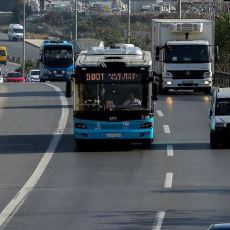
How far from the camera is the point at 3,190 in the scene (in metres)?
21.4

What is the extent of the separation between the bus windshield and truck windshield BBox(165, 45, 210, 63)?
22.9 m

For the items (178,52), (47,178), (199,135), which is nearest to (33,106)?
(178,52)

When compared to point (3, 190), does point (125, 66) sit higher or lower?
higher

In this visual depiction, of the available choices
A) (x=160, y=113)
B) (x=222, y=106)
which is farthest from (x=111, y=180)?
(x=160, y=113)

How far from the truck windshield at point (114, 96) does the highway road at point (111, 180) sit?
1.27m

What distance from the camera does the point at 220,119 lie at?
95.4 feet

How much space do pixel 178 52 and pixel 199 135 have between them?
17893mm

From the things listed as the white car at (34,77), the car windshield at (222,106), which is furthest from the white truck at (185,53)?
the white car at (34,77)

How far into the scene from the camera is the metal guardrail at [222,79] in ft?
190

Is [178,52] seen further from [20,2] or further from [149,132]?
[20,2]

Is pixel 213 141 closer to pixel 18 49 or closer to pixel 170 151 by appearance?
pixel 170 151

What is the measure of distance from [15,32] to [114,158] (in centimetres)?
11099

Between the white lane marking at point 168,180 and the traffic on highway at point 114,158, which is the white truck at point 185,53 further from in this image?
the white lane marking at point 168,180

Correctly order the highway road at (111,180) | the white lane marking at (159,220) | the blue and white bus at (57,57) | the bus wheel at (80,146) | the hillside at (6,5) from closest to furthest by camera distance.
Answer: the white lane marking at (159,220), the highway road at (111,180), the bus wheel at (80,146), the blue and white bus at (57,57), the hillside at (6,5)
